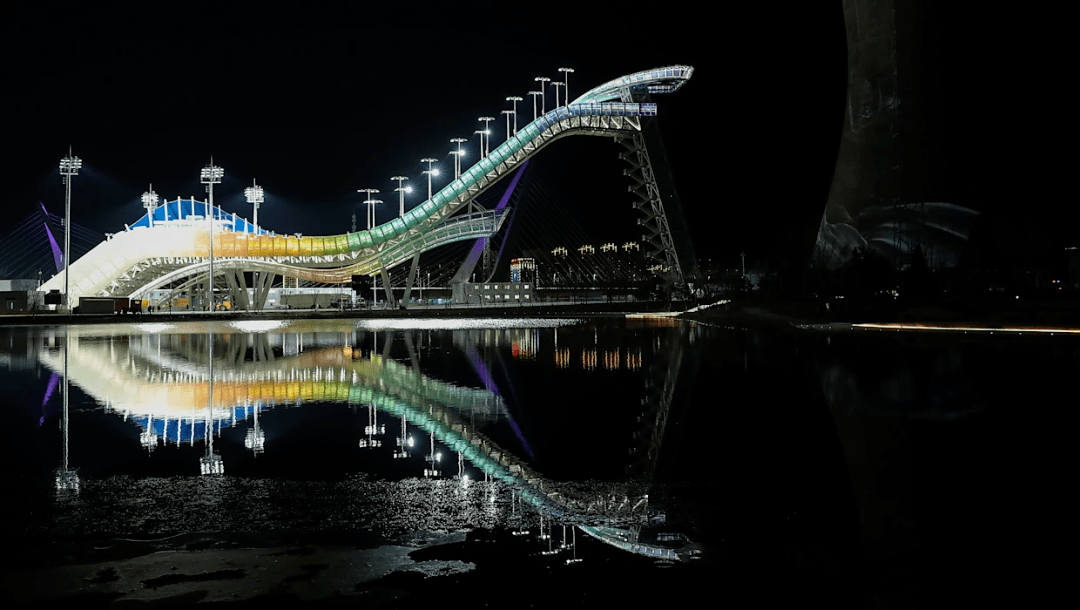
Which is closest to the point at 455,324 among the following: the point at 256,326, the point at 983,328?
the point at 256,326

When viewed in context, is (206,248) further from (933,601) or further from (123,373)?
(933,601)

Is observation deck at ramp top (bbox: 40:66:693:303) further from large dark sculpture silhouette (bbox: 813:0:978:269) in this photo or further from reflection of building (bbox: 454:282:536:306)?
large dark sculpture silhouette (bbox: 813:0:978:269)

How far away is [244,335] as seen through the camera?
99.0 ft

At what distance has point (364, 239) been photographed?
2199 inches

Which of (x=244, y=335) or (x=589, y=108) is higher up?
(x=589, y=108)

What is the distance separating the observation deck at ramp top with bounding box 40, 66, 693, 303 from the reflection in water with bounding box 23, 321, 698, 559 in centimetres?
2523

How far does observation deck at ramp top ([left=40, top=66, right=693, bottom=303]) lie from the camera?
48.9 m

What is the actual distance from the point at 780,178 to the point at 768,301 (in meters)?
22.2

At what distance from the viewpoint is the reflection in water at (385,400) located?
6.53 m

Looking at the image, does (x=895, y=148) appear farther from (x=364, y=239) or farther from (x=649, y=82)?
(x=364, y=239)

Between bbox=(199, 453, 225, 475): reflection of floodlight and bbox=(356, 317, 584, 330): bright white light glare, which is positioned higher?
bbox=(356, 317, 584, 330): bright white light glare

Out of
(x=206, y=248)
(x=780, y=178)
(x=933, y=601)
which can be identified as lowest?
(x=933, y=601)

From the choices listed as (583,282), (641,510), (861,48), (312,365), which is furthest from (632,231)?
(641,510)

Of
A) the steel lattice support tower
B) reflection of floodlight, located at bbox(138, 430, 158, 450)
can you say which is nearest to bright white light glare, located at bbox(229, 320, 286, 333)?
the steel lattice support tower
